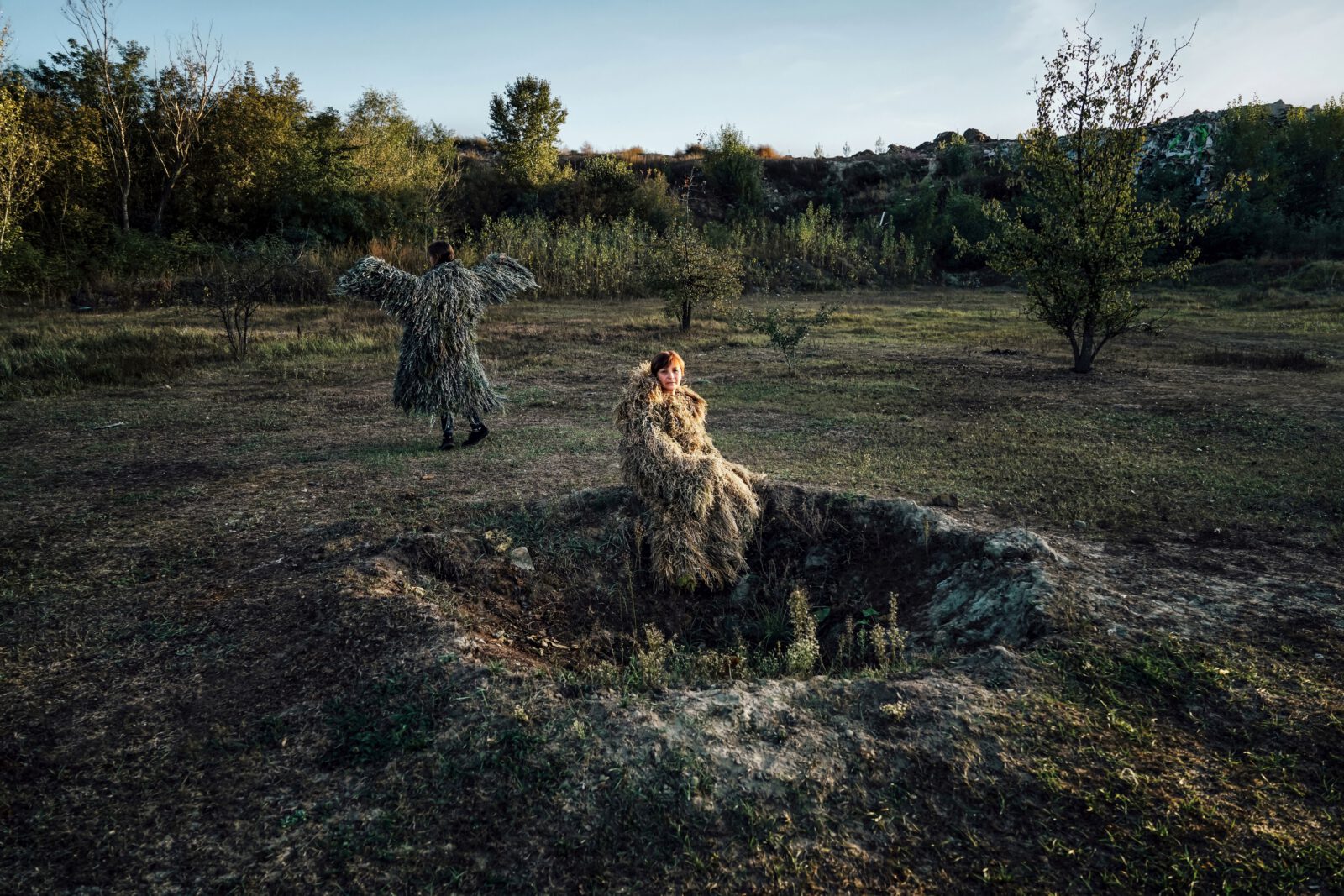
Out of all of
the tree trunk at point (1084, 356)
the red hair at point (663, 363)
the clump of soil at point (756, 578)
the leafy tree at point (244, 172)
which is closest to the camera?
the clump of soil at point (756, 578)

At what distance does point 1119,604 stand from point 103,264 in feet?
77.0

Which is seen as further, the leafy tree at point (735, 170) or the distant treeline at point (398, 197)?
the leafy tree at point (735, 170)

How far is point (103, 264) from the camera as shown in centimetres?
1934

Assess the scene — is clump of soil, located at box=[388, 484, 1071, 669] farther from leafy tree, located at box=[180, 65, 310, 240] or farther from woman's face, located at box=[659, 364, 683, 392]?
leafy tree, located at box=[180, 65, 310, 240]

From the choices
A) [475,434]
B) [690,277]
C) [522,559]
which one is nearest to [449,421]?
[475,434]

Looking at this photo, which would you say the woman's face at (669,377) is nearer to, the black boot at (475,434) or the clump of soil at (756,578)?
the clump of soil at (756,578)

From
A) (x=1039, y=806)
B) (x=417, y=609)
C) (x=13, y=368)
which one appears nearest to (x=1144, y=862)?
(x=1039, y=806)

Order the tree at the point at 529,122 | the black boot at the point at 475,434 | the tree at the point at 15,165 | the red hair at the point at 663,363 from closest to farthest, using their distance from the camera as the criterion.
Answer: the red hair at the point at 663,363
the black boot at the point at 475,434
the tree at the point at 15,165
the tree at the point at 529,122

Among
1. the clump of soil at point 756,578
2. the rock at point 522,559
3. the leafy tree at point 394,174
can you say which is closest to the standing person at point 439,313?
the clump of soil at point 756,578

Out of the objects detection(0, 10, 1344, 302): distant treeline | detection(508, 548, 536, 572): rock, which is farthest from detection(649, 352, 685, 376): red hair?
detection(0, 10, 1344, 302): distant treeline

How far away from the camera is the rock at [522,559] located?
478 centimetres

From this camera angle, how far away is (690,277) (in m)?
16.8

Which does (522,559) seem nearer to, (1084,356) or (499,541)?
(499,541)

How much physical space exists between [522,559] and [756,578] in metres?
1.52
